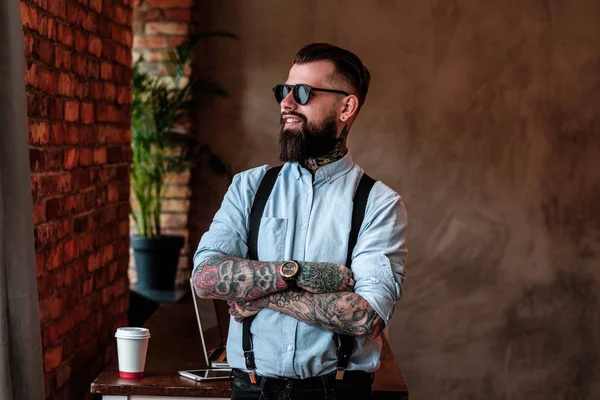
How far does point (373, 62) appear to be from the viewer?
17.6 feet

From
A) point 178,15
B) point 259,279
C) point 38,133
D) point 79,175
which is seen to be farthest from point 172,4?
point 259,279

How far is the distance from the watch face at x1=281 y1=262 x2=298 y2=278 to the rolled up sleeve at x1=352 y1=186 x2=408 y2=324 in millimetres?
151

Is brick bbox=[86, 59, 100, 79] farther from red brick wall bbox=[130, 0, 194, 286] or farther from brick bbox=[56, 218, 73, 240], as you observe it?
red brick wall bbox=[130, 0, 194, 286]

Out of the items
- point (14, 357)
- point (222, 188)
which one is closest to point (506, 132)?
point (222, 188)

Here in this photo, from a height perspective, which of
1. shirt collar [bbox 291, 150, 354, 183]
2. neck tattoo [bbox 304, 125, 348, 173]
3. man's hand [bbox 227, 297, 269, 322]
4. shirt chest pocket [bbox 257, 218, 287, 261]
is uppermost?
neck tattoo [bbox 304, 125, 348, 173]

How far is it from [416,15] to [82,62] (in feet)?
9.89

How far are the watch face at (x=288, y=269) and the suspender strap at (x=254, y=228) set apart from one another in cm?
14

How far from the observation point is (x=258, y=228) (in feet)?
6.61

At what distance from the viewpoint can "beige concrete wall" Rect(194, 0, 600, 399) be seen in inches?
211

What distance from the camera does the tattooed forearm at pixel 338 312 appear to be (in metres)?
1.86

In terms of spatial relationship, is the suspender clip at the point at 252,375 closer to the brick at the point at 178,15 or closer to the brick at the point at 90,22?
the brick at the point at 90,22

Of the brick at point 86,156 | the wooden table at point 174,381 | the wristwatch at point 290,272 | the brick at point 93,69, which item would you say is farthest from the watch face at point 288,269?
the brick at point 93,69

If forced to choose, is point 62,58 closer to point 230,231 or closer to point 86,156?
point 86,156

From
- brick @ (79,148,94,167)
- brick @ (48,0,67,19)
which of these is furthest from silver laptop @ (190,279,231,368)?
brick @ (48,0,67,19)
